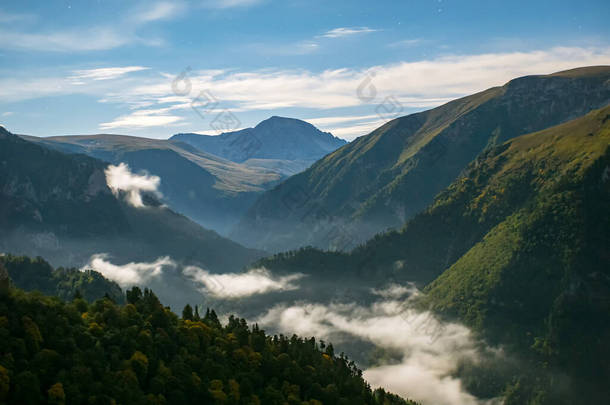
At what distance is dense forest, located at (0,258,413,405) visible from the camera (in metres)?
128

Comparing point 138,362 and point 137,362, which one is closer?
point 137,362

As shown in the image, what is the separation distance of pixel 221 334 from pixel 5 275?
73134 millimetres

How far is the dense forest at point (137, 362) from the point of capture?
128m

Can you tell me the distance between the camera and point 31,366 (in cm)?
12750

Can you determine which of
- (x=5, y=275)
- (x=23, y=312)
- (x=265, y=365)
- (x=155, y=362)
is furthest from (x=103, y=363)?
(x=265, y=365)

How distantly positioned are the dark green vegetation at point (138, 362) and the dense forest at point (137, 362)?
25cm

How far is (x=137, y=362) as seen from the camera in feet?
477

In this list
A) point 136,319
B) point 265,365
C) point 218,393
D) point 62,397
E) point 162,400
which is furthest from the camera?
point 265,365

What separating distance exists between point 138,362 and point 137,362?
266mm

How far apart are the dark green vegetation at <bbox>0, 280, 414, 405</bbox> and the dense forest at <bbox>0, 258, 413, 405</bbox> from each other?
0.25 metres

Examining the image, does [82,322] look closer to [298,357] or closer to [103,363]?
[103,363]

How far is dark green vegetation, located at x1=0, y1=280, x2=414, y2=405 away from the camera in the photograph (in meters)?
128

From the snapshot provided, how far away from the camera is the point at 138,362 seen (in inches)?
5723

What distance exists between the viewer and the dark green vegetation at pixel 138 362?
Answer: 128 m
